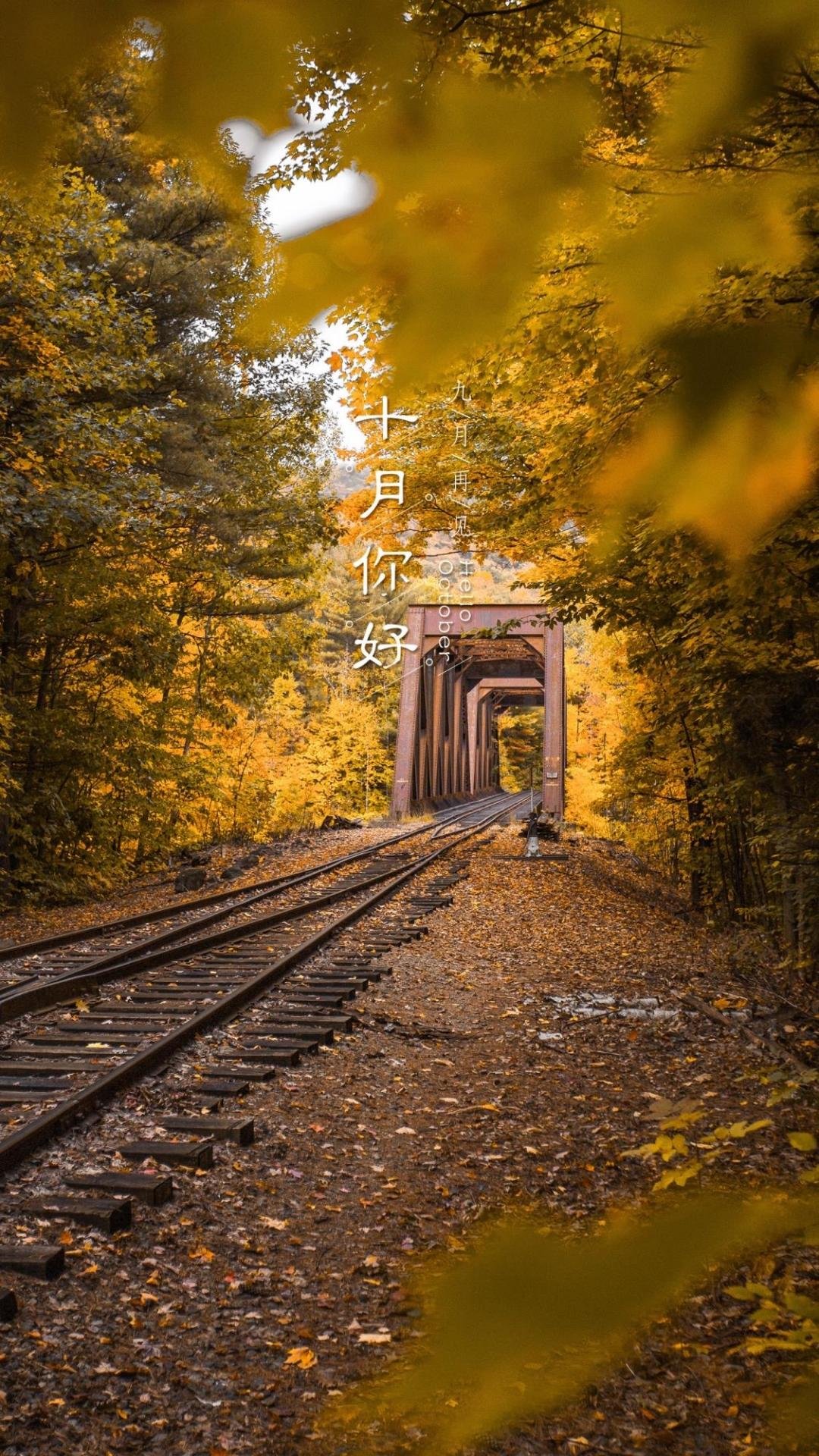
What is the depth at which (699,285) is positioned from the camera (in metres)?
0.89

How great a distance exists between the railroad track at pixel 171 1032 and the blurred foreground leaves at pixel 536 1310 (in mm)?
2373

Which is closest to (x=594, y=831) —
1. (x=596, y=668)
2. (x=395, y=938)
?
(x=596, y=668)

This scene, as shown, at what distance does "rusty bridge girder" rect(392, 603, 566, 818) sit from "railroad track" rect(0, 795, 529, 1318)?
1239 cm

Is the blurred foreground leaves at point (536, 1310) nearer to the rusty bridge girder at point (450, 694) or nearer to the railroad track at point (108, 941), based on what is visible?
A: the railroad track at point (108, 941)

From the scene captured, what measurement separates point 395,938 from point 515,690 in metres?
48.9

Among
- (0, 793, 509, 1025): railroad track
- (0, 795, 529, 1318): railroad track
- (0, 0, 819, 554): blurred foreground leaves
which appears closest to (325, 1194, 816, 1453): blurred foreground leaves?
(0, 0, 819, 554): blurred foreground leaves

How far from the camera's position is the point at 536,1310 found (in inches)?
31.5

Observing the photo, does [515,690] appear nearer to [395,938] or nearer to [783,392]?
[395,938]

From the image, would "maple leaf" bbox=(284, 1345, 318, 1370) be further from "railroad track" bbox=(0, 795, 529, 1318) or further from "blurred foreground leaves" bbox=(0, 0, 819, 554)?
"blurred foreground leaves" bbox=(0, 0, 819, 554)

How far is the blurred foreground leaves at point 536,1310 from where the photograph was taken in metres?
0.74

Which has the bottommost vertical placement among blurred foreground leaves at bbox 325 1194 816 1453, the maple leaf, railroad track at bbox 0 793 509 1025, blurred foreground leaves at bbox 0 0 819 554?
railroad track at bbox 0 793 509 1025

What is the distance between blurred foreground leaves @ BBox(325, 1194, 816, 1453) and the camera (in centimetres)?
74

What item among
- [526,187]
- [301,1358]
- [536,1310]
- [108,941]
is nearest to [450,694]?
[108,941]

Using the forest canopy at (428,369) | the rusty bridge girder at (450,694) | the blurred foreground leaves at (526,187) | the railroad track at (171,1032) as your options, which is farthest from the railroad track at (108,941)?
the rusty bridge girder at (450,694)
